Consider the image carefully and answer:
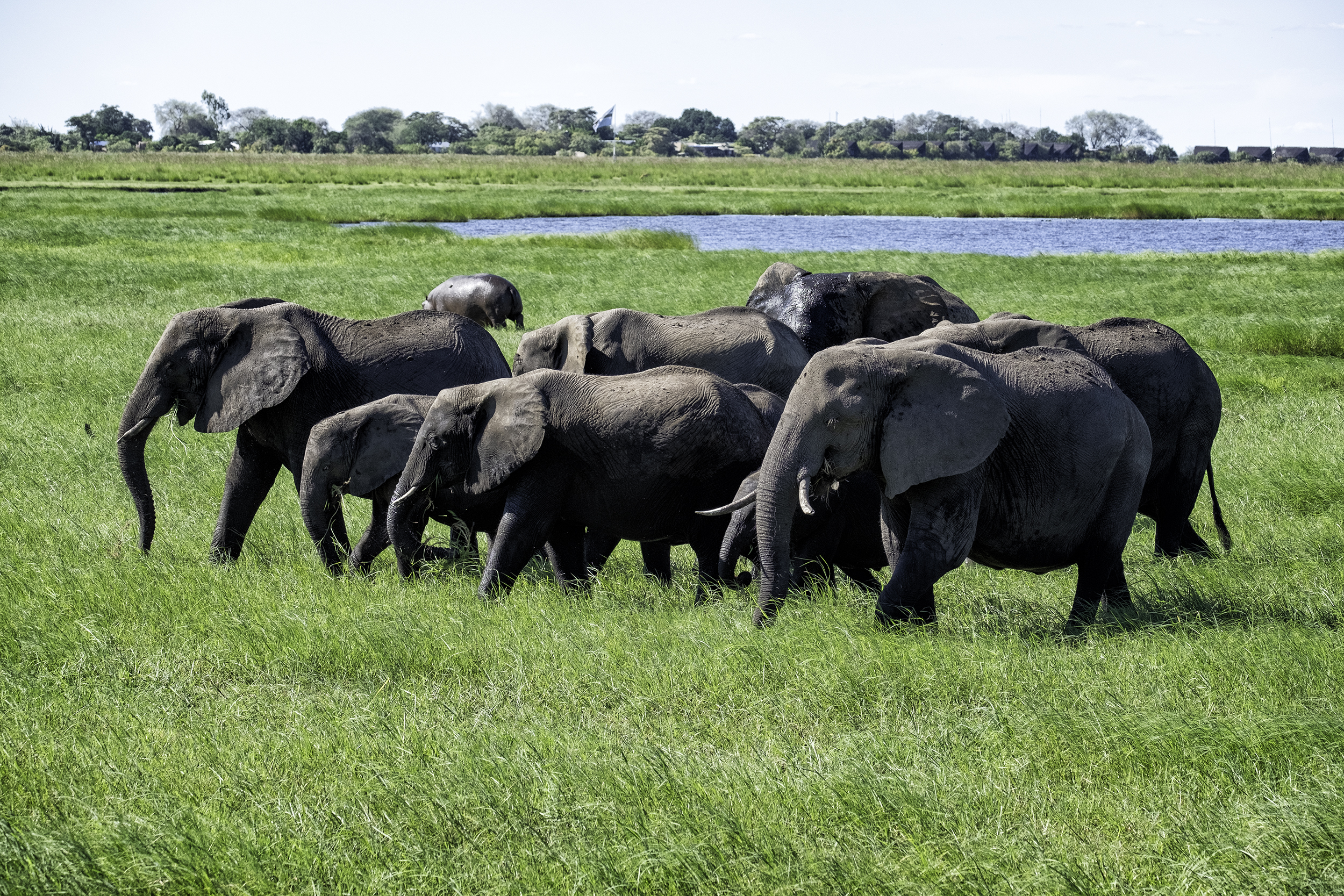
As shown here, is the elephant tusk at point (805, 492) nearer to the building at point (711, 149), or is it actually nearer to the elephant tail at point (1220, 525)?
the elephant tail at point (1220, 525)

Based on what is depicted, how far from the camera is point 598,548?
7.75 m

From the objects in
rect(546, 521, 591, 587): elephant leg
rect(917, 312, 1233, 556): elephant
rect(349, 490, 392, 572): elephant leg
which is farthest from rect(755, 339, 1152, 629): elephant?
rect(349, 490, 392, 572): elephant leg

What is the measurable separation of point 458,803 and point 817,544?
10.4 ft

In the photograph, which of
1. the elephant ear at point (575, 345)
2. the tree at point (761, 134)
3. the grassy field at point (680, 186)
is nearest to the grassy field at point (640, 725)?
the elephant ear at point (575, 345)

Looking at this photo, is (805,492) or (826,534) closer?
(805,492)

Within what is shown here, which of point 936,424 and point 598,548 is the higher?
point 936,424

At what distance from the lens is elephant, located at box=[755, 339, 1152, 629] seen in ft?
18.8

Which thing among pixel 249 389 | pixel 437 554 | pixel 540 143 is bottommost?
pixel 437 554

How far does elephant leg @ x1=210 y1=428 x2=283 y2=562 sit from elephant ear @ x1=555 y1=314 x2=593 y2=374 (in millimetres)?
2471

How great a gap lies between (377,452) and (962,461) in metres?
3.40

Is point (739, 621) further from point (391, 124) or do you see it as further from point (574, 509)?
point (391, 124)

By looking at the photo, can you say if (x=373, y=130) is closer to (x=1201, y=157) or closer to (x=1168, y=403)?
(x=1201, y=157)

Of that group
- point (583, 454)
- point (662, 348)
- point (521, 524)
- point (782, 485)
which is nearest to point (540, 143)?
point (662, 348)

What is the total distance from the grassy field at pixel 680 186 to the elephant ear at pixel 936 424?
3839cm
